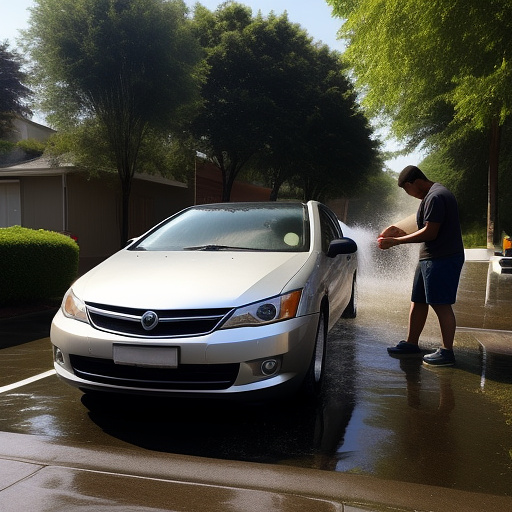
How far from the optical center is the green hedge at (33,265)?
8680mm

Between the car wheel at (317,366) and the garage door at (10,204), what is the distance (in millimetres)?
19192

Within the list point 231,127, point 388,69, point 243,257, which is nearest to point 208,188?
point 231,127

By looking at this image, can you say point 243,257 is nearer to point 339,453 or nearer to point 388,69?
point 339,453

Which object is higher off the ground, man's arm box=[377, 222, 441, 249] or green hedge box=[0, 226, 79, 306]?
man's arm box=[377, 222, 441, 249]

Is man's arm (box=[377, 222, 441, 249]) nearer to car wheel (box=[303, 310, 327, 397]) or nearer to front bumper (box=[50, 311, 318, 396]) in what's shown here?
car wheel (box=[303, 310, 327, 397])

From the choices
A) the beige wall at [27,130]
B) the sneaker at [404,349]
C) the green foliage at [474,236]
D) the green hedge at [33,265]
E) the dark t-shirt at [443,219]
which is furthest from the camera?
the beige wall at [27,130]

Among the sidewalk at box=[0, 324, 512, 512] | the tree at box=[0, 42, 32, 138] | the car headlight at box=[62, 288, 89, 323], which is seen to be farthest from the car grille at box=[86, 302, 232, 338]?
the tree at box=[0, 42, 32, 138]

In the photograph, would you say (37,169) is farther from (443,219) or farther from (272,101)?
(443,219)

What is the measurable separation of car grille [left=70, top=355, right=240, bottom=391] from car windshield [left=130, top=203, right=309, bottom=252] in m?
1.39

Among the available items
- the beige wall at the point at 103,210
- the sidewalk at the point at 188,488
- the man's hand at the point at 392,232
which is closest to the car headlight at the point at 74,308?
the sidewalk at the point at 188,488

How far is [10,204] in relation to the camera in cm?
2145

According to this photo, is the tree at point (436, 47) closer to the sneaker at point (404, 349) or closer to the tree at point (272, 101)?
the sneaker at point (404, 349)

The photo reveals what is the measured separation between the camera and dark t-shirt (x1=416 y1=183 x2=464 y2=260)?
5320 mm

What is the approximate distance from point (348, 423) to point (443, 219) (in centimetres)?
233
